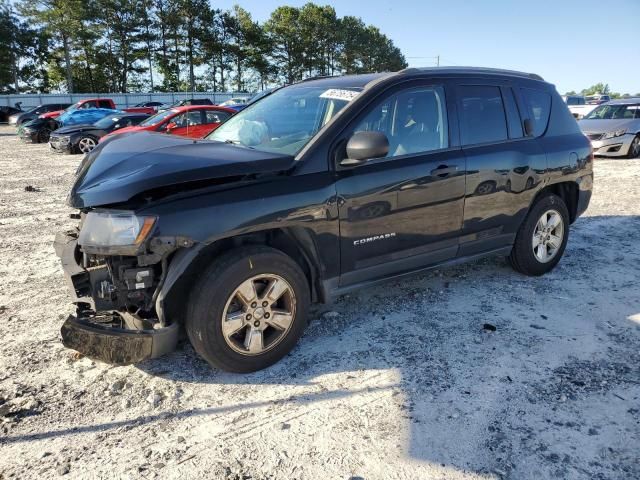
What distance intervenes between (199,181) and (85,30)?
5568 centimetres

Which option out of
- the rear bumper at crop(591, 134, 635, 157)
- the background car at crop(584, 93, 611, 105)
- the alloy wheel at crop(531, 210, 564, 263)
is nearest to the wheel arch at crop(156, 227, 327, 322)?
the alloy wheel at crop(531, 210, 564, 263)

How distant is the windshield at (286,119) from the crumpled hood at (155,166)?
24 cm

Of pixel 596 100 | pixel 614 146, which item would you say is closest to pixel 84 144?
pixel 614 146

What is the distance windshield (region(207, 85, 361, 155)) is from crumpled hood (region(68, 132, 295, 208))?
243 mm

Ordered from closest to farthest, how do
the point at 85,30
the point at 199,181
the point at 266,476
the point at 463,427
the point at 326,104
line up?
the point at 266,476 → the point at 463,427 → the point at 199,181 → the point at 326,104 → the point at 85,30

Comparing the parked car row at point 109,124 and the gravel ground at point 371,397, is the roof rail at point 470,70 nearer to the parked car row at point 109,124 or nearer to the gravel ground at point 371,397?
the gravel ground at point 371,397

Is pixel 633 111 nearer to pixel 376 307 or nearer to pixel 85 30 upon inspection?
pixel 376 307

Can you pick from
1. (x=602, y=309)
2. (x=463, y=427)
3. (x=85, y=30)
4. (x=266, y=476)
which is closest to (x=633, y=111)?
(x=602, y=309)

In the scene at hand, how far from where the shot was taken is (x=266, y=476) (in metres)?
2.26

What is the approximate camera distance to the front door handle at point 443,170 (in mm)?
3578

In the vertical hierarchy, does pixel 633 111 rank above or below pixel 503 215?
above

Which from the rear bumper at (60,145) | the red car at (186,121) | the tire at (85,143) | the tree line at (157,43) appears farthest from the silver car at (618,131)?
the tree line at (157,43)

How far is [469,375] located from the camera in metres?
3.06

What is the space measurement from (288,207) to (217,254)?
1.70 feet
